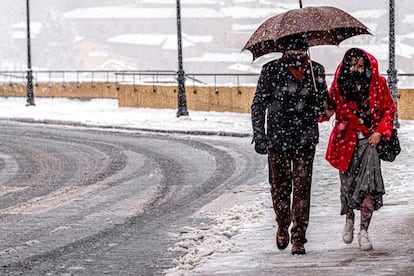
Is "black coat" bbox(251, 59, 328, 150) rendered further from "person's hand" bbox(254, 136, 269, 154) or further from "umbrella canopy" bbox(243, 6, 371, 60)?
"umbrella canopy" bbox(243, 6, 371, 60)

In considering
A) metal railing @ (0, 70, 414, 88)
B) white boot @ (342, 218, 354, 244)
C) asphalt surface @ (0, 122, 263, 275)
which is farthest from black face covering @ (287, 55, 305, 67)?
metal railing @ (0, 70, 414, 88)

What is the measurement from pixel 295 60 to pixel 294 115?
0.46m

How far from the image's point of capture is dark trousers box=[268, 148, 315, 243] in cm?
725

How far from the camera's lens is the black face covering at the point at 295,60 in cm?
716

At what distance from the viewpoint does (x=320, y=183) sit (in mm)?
12062

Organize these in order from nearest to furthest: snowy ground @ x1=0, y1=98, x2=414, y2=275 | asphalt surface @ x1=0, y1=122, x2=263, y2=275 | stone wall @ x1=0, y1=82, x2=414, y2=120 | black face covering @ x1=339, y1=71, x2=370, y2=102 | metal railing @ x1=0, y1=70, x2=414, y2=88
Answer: snowy ground @ x1=0, y1=98, x2=414, y2=275 < black face covering @ x1=339, y1=71, x2=370, y2=102 < asphalt surface @ x1=0, y1=122, x2=263, y2=275 < stone wall @ x1=0, y1=82, x2=414, y2=120 < metal railing @ x1=0, y1=70, x2=414, y2=88

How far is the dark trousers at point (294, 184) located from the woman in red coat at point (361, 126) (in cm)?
28

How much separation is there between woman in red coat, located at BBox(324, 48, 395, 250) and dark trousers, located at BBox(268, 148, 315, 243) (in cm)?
28

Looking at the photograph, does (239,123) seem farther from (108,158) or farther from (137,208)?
(137,208)

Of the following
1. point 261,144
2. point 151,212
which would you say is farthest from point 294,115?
point 151,212

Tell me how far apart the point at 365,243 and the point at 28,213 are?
463 centimetres

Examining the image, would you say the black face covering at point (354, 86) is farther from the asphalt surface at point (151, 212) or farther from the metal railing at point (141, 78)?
the metal railing at point (141, 78)

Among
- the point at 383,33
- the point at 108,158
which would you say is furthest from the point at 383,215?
the point at 383,33

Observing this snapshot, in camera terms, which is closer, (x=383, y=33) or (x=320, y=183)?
(x=320, y=183)
